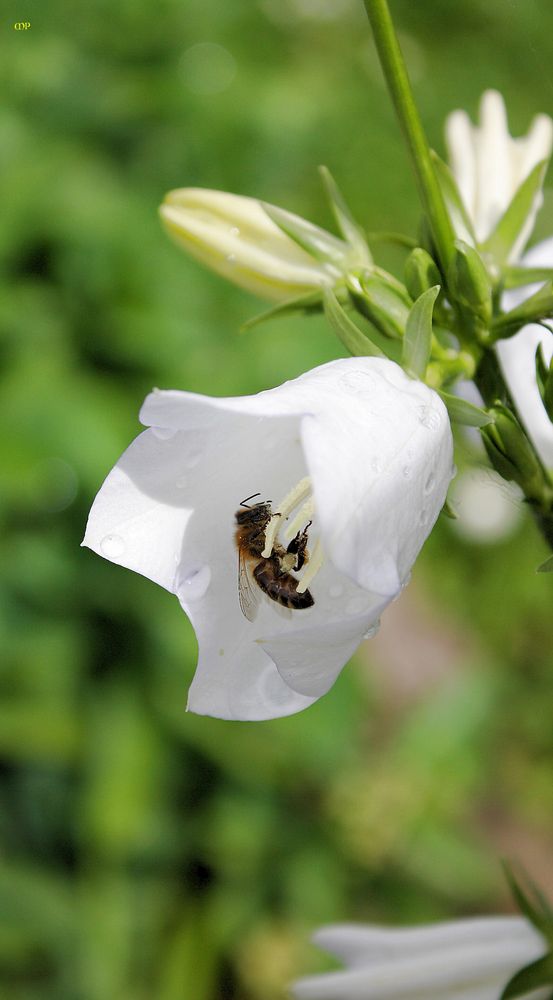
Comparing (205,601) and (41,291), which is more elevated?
(205,601)

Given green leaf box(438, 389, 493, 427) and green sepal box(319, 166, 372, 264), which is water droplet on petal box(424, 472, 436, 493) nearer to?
green leaf box(438, 389, 493, 427)

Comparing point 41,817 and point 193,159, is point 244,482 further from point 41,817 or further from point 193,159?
point 193,159

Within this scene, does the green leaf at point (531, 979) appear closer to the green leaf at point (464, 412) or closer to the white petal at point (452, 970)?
the white petal at point (452, 970)

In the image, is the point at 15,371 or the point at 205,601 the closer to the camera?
the point at 205,601

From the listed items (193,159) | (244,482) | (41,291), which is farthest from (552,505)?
(193,159)

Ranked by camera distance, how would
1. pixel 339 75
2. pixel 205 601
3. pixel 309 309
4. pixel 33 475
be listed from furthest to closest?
1. pixel 339 75
2. pixel 33 475
3. pixel 309 309
4. pixel 205 601

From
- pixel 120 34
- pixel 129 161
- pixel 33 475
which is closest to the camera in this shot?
pixel 33 475
